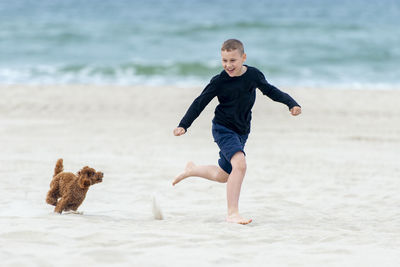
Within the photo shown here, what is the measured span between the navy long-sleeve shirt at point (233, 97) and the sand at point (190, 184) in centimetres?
75

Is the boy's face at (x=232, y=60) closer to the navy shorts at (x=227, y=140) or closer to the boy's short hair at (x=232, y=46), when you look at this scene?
the boy's short hair at (x=232, y=46)

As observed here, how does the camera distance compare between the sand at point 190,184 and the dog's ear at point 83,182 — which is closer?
the sand at point 190,184

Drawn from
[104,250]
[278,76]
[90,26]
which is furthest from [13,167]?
[90,26]

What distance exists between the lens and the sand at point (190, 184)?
347 centimetres

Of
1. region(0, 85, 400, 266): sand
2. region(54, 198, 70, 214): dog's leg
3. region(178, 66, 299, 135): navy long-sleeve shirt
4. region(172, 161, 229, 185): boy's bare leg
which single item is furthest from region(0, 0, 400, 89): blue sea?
region(54, 198, 70, 214): dog's leg

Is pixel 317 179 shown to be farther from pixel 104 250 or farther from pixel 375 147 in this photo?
pixel 104 250

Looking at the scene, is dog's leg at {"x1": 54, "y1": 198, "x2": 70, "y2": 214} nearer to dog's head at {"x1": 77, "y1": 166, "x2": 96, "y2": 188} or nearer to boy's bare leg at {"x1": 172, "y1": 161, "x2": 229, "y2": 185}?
dog's head at {"x1": 77, "y1": 166, "x2": 96, "y2": 188}

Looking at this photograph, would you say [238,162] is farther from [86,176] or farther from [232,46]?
[86,176]

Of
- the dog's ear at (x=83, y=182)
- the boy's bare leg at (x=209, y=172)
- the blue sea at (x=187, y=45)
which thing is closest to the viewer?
the dog's ear at (x=83, y=182)

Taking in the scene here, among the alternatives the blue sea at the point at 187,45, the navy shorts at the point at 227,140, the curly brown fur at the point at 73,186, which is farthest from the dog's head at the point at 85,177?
the blue sea at the point at 187,45

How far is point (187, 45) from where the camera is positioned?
23906 mm

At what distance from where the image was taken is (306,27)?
28.1 meters

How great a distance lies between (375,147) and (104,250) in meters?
6.06

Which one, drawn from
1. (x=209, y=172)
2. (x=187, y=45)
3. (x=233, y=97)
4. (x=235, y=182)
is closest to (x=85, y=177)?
(x=209, y=172)
